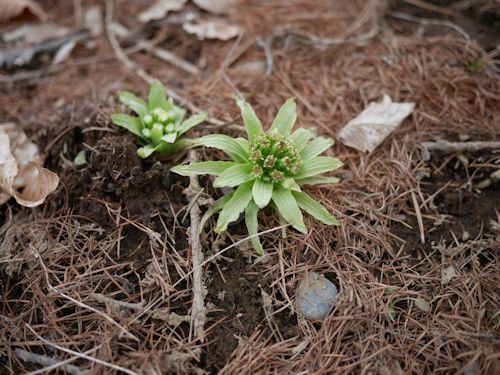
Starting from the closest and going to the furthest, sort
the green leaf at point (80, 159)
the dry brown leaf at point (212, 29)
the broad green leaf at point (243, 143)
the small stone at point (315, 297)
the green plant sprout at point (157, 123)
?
the small stone at point (315, 297)
the broad green leaf at point (243, 143)
the green plant sprout at point (157, 123)
the green leaf at point (80, 159)
the dry brown leaf at point (212, 29)

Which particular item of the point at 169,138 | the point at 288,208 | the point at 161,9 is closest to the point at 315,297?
the point at 288,208

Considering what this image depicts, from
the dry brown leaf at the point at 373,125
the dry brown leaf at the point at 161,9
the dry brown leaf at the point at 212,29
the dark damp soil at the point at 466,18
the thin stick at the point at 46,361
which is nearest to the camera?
the thin stick at the point at 46,361

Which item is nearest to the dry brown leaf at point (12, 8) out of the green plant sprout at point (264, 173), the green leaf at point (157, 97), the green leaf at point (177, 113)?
the green leaf at point (157, 97)

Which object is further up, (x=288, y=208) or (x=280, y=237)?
(x=288, y=208)

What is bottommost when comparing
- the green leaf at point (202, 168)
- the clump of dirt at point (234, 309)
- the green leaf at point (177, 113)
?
the clump of dirt at point (234, 309)

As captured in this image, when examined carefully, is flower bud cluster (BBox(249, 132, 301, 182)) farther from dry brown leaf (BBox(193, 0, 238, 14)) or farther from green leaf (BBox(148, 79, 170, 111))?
dry brown leaf (BBox(193, 0, 238, 14))

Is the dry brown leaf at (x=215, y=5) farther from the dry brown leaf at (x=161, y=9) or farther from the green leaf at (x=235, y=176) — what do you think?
the green leaf at (x=235, y=176)

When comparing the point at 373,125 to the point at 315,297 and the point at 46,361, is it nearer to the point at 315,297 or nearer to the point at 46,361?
the point at 315,297

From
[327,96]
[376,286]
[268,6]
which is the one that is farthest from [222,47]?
[376,286]

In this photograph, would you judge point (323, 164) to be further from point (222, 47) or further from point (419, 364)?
point (222, 47)

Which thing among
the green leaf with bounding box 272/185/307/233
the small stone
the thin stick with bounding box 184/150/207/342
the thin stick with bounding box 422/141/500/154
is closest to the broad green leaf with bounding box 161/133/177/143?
the thin stick with bounding box 184/150/207/342
